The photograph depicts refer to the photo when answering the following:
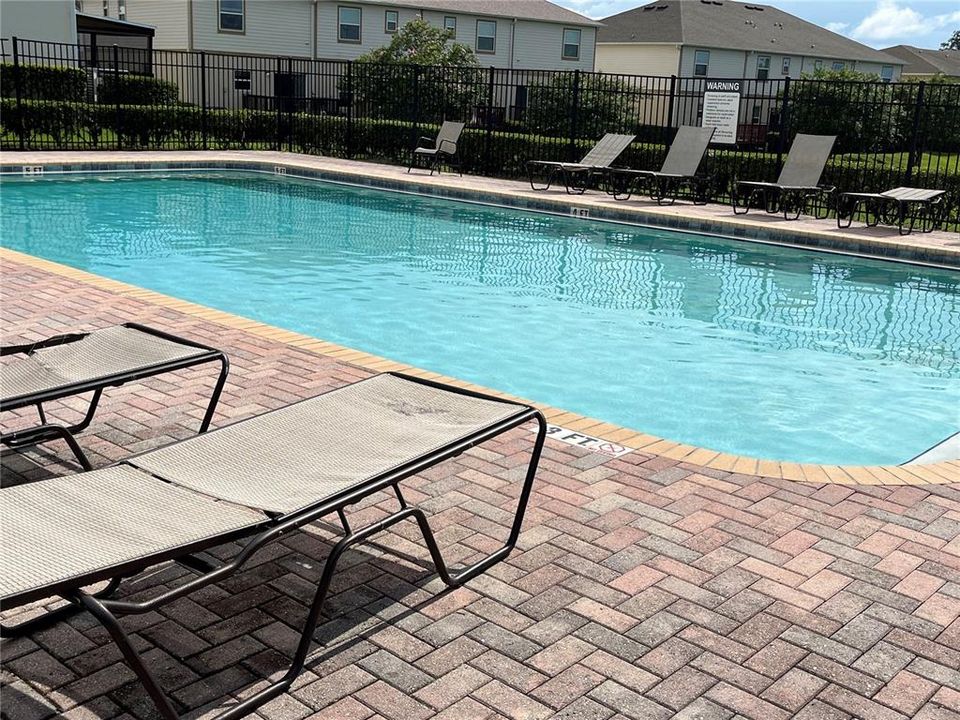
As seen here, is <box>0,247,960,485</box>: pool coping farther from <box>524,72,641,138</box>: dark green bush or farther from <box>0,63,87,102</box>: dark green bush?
<box>0,63,87,102</box>: dark green bush

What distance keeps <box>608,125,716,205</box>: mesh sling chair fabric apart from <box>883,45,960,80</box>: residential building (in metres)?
42.8

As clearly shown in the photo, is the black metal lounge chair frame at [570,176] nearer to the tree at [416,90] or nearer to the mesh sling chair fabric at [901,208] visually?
the tree at [416,90]

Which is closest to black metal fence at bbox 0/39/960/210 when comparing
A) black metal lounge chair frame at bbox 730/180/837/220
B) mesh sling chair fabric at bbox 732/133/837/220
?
black metal lounge chair frame at bbox 730/180/837/220

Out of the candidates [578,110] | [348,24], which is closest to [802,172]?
[578,110]

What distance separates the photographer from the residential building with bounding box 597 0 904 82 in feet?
136

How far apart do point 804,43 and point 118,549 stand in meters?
49.2

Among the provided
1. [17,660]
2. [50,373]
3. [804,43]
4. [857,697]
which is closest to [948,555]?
[857,697]

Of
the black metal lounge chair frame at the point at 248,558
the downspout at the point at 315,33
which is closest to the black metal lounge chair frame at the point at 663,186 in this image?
the black metal lounge chair frame at the point at 248,558

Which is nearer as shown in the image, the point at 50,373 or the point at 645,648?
the point at 645,648

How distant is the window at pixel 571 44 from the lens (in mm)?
40688

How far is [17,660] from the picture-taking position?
8.48 ft

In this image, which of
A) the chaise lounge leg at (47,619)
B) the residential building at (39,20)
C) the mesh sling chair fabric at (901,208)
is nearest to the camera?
the chaise lounge leg at (47,619)

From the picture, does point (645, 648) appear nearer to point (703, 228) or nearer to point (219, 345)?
point (219, 345)

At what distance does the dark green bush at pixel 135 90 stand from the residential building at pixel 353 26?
934 cm
